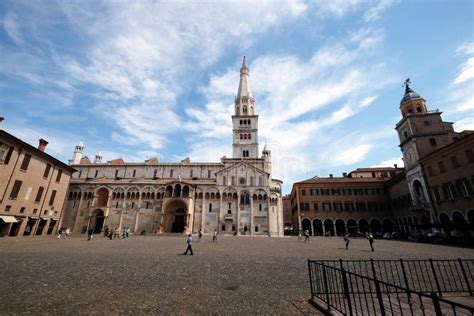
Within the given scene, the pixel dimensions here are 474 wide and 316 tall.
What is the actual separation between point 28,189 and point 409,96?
6213 centimetres

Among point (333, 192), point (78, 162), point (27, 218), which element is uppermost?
point (78, 162)

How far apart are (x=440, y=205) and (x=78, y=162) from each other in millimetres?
75585

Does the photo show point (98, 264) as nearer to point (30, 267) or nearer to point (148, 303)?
point (30, 267)

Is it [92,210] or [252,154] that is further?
[252,154]

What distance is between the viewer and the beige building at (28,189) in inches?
992

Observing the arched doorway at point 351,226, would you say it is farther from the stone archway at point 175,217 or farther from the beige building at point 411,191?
the stone archway at point 175,217

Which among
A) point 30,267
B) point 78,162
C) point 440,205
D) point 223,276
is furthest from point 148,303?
point 78,162

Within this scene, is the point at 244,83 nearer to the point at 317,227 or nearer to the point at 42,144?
the point at 317,227

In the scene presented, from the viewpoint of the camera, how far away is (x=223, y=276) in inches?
344

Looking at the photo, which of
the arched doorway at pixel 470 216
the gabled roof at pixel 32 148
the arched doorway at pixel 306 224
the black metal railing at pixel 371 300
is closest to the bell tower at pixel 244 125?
the arched doorway at pixel 306 224

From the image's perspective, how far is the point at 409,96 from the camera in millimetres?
38969

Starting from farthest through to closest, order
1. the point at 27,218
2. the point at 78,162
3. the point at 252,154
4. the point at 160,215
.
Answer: the point at 78,162, the point at 252,154, the point at 160,215, the point at 27,218

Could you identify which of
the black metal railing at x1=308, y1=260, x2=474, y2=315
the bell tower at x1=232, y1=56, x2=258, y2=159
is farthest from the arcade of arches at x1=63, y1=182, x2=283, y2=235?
the black metal railing at x1=308, y1=260, x2=474, y2=315

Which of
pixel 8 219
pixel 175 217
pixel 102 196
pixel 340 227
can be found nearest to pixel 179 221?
pixel 175 217
